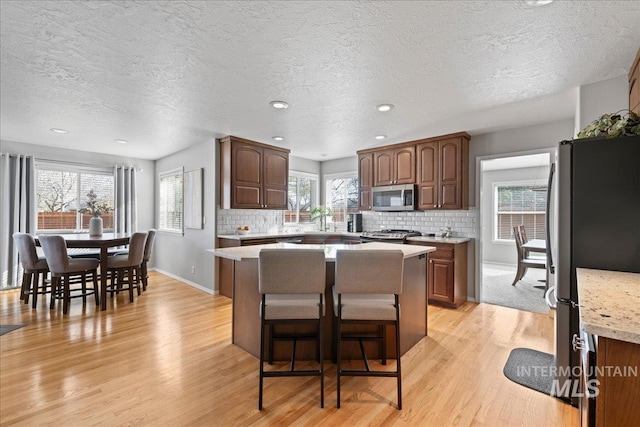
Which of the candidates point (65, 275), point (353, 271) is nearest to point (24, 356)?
point (65, 275)

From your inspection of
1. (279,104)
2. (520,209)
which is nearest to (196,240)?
(279,104)

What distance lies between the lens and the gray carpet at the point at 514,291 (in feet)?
13.5

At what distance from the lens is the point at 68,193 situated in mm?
5523

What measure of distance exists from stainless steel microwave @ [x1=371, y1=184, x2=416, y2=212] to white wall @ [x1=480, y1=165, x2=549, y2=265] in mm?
3368

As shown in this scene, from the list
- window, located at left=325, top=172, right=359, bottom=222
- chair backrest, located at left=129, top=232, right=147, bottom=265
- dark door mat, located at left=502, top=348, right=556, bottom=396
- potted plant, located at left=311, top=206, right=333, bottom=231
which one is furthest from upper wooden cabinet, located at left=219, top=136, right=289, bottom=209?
dark door mat, located at left=502, top=348, right=556, bottom=396

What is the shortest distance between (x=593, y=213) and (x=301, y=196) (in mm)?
5093

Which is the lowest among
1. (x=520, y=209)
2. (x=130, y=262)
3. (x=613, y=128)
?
(x=130, y=262)

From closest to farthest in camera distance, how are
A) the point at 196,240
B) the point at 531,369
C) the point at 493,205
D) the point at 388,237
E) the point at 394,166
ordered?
the point at 531,369
the point at 388,237
the point at 394,166
the point at 196,240
the point at 493,205

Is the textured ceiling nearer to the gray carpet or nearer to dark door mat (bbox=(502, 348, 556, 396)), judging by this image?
dark door mat (bbox=(502, 348, 556, 396))

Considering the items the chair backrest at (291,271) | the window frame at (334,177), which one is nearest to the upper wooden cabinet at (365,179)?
the window frame at (334,177)

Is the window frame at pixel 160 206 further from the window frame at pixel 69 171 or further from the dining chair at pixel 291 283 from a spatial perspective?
the dining chair at pixel 291 283

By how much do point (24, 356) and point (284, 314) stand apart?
244cm

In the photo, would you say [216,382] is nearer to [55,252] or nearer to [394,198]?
[55,252]

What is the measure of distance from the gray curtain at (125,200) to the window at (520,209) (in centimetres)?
807
